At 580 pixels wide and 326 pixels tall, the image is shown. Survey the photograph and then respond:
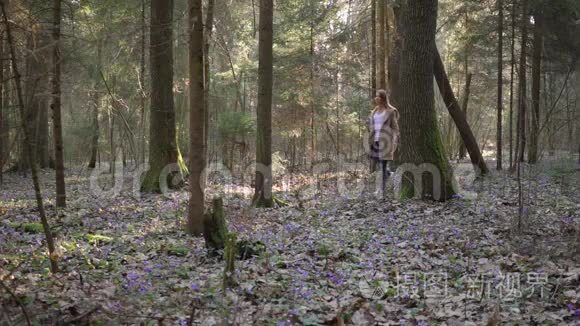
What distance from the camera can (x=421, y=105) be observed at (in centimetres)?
974

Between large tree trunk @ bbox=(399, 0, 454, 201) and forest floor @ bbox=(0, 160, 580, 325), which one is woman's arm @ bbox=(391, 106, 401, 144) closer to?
large tree trunk @ bbox=(399, 0, 454, 201)

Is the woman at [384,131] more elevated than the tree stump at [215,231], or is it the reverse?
the woman at [384,131]

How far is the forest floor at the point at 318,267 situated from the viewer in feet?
13.3

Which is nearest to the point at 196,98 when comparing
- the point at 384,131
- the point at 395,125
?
the point at 384,131

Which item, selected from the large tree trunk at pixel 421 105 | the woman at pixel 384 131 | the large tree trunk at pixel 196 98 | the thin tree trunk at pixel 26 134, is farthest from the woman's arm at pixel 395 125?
the thin tree trunk at pixel 26 134

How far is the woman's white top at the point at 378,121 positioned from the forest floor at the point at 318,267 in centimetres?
142

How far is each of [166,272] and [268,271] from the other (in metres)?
1.13

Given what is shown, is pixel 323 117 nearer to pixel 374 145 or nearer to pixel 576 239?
pixel 374 145

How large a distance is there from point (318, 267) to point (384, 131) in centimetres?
517

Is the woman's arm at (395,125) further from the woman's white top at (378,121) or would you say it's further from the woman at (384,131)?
the woman's white top at (378,121)

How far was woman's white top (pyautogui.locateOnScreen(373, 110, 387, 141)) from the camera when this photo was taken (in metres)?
10.3

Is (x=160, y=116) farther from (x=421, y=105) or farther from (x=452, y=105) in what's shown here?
(x=452, y=105)

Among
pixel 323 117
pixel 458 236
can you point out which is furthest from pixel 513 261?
pixel 323 117

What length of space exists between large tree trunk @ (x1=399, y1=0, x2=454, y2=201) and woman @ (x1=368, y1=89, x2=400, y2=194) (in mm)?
323
